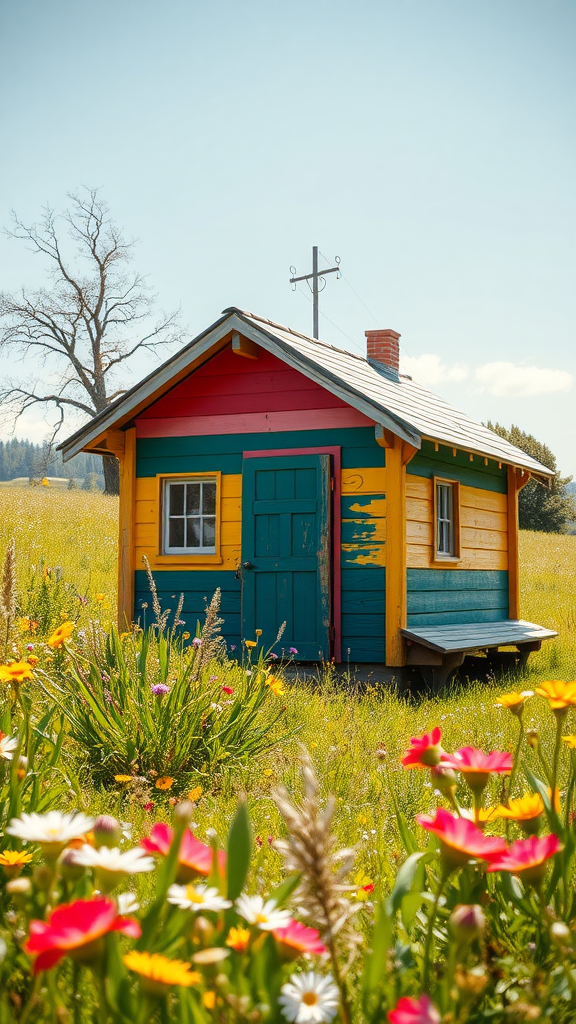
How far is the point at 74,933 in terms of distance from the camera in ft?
3.54

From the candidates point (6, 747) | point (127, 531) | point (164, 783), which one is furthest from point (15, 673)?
point (127, 531)

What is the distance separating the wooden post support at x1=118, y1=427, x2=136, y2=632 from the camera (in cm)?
1028

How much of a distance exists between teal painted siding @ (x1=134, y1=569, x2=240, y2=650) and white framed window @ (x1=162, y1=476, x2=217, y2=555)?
0.28 m

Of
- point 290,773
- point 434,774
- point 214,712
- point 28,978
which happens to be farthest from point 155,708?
point 434,774

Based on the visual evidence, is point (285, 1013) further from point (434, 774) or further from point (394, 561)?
point (394, 561)

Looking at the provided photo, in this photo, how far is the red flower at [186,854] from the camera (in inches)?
52.4

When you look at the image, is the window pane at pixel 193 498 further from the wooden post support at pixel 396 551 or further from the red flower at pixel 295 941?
the red flower at pixel 295 941

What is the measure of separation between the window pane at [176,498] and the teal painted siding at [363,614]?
2290 millimetres

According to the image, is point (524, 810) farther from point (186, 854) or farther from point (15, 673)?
point (15, 673)

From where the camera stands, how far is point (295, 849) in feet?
3.57

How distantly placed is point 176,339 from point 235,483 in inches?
1007

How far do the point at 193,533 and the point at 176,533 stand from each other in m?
0.23

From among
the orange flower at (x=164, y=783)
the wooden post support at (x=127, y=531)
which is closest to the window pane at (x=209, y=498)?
the wooden post support at (x=127, y=531)

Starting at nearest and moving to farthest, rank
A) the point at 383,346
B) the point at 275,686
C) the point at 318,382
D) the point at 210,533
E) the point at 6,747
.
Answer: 1. the point at 6,747
2. the point at 275,686
3. the point at 318,382
4. the point at 210,533
5. the point at 383,346
